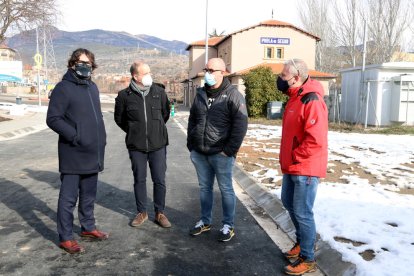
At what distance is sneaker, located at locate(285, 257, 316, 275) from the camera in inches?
152

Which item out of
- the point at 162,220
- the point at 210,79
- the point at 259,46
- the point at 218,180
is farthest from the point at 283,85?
the point at 259,46

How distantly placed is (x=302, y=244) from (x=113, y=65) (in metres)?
153

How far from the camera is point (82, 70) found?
4379 millimetres

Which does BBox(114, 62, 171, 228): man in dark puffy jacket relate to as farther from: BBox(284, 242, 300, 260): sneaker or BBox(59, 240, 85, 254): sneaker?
BBox(284, 242, 300, 260): sneaker

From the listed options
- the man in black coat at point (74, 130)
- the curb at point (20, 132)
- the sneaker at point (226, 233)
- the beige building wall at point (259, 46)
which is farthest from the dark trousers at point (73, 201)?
the beige building wall at point (259, 46)

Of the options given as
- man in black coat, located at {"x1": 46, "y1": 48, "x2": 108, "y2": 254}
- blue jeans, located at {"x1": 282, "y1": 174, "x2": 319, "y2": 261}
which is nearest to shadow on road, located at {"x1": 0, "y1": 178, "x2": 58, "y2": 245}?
man in black coat, located at {"x1": 46, "y1": 48, "x2": 108, "y2": 254}

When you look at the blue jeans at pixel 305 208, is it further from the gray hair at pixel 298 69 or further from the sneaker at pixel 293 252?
the gray hair at pixel 298 69

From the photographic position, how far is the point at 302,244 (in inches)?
157

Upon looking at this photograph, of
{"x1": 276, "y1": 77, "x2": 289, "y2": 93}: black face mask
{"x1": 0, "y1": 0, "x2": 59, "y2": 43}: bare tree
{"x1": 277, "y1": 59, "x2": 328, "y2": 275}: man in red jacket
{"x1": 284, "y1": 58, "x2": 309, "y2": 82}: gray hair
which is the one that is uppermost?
{"x1": 0, "y1": 0, "x2": 59, "y2": 43}: bare tree

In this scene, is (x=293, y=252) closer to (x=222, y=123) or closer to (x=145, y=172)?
(x=222, y=123)

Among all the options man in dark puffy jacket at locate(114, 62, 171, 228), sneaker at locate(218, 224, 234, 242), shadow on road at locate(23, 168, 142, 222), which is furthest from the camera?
shadow on road at locate(23, 168, 142, 222)

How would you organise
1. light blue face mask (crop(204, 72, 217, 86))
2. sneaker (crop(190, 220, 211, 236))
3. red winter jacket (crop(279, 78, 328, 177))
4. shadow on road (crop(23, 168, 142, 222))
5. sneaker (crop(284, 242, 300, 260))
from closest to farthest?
1. red winter jacket (crop(279, 78, 328, 177))
2. sneaker (crop(284, 242, 300, 260))
3. light blue face mask (crop(204, 72, 217, 86))
4. sneaker (crop(190, 220, 211, 236))
5. shadow on road (crop(23, 168, 142, 222))

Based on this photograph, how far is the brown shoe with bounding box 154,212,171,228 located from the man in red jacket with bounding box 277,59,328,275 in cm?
178

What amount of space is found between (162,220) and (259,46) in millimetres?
29705
